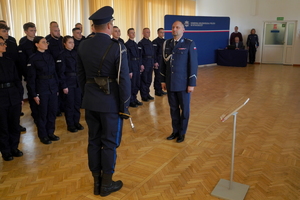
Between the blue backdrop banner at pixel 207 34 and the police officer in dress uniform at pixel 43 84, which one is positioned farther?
the blue backdrop banner at pixel 207 34

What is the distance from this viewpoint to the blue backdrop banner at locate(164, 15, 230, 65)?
12266 mm

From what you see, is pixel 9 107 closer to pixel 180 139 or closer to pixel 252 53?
pixel 180 139

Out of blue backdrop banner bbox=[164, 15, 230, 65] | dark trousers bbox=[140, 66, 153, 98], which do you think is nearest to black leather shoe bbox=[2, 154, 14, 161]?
dark trousers bbox=[140, 66, 153, 98]

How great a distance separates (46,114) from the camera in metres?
4.09

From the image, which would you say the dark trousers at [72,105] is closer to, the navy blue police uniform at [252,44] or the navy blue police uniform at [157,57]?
the navy blue police uniform at [157,57]

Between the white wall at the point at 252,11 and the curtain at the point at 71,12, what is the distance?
7.59 ft

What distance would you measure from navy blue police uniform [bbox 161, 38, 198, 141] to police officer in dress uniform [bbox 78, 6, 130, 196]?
1.46m

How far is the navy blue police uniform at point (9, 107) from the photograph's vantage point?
3.43 meters

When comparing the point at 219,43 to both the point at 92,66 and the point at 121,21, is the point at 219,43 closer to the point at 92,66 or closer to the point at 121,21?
the point at 121,21

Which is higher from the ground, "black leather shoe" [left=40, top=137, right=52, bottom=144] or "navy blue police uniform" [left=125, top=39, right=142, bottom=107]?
"navy blue police uniform" [left=125, top=39, right=142, bottom=107]

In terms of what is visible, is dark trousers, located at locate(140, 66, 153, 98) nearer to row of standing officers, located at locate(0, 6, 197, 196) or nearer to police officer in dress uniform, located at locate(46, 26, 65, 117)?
row of standing officers, located at locate(0, 6, 197, 196)

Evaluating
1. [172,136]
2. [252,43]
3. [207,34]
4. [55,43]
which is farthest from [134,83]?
[252,43]

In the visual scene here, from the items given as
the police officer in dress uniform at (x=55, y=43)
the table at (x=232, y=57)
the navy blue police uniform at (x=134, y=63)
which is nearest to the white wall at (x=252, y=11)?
the table at (x=232, y=57)

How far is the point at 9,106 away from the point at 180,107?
7.74 ft
